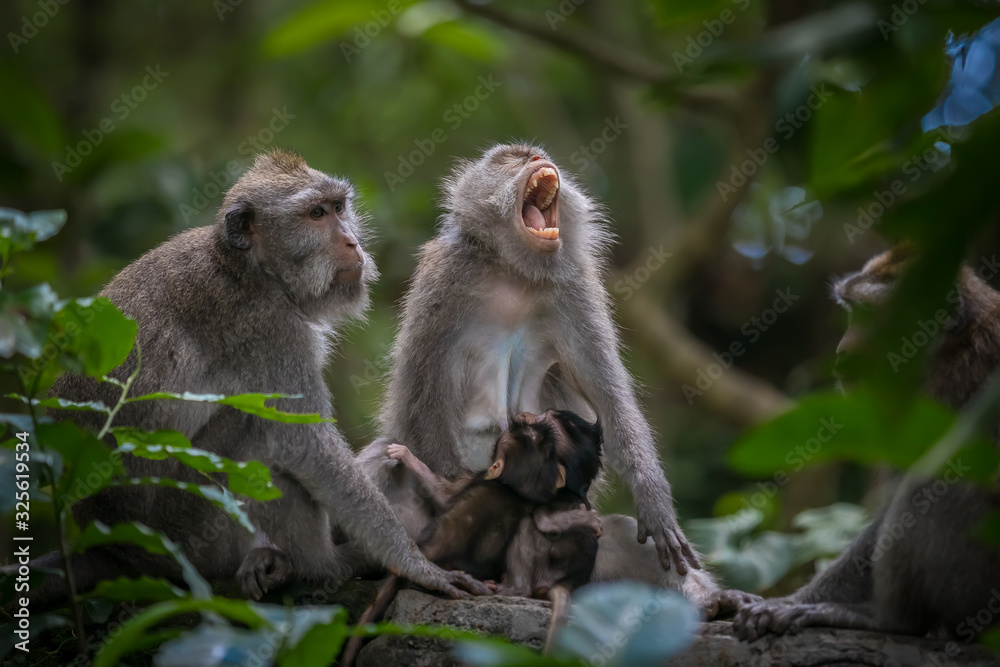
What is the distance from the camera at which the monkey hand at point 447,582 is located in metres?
4.53

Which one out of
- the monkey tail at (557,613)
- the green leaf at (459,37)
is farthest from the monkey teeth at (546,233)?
the green leaf at (459,37)

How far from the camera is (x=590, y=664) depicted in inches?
85.2

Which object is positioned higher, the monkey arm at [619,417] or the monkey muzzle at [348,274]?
the monkey muzzle at [348,274]

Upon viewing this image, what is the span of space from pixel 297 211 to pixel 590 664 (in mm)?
3499

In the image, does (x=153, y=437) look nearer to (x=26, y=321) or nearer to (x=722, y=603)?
(x=26, y=321)

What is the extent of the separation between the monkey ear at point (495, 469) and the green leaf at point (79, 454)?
2.06 meters

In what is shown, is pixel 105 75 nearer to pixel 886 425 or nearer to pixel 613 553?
pixel 613 553

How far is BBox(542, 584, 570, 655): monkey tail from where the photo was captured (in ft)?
12.8

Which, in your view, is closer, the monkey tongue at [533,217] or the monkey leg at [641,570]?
the monkey leg at [641,570]

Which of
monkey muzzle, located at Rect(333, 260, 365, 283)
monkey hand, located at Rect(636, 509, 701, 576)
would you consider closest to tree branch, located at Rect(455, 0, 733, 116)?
monkey muzzle, located at Rect(333, 260, 365, 283)

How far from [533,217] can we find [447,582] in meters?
2.15

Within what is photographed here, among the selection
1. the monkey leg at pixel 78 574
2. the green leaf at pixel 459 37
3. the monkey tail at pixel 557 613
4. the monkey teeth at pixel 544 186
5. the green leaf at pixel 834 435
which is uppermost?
the green leaf at pixel 459 37

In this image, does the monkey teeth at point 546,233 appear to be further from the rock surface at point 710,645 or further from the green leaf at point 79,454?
the green leaf at point 79,454

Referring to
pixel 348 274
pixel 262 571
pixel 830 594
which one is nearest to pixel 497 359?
pixel 348 274
